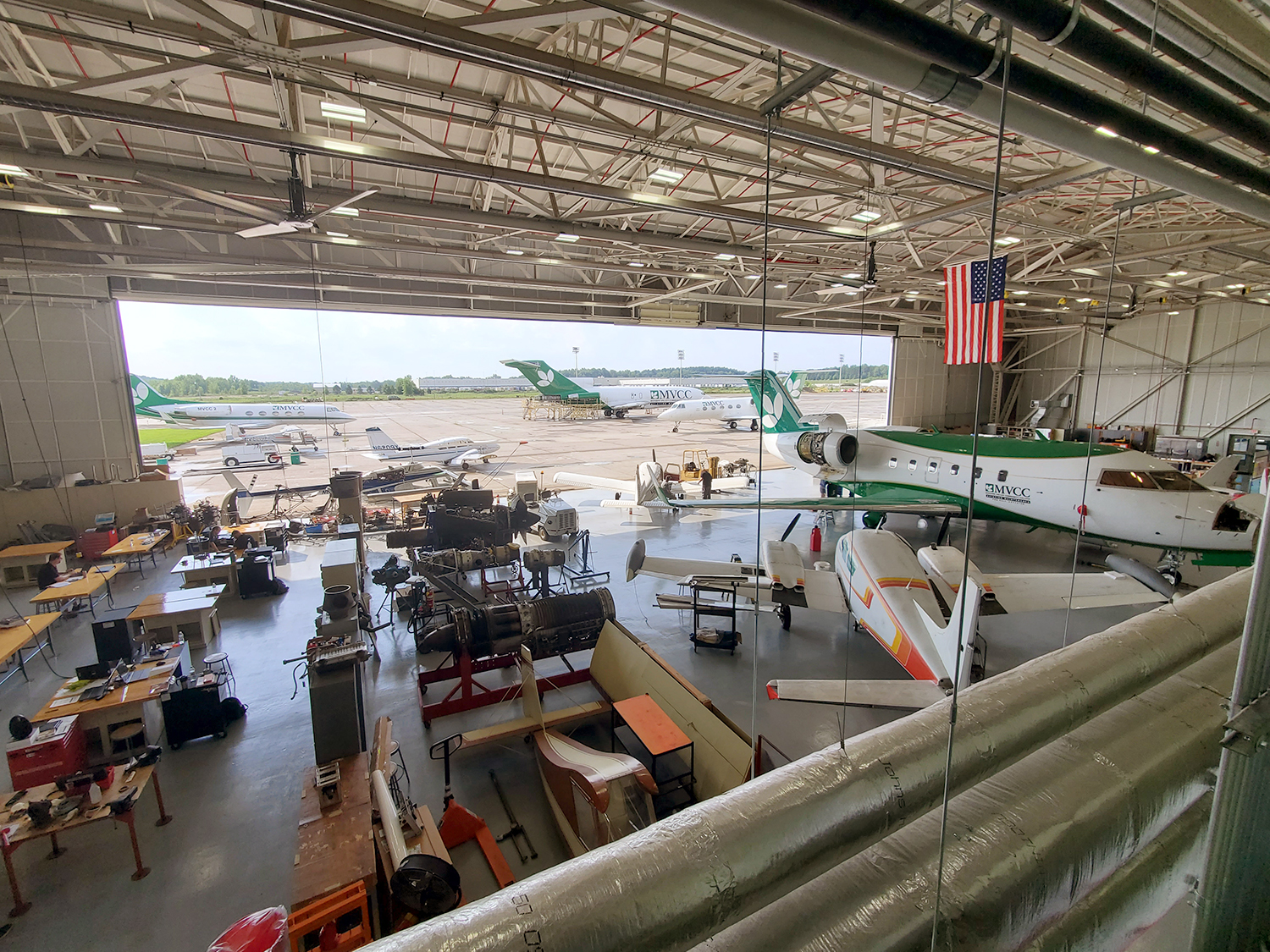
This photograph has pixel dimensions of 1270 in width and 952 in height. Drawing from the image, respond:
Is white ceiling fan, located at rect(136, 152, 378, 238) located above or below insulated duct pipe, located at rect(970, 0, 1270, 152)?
above

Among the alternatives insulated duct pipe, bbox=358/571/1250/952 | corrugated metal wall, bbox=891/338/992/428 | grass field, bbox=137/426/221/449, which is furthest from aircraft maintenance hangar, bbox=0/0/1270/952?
grass field, bbox=137/426/221/449

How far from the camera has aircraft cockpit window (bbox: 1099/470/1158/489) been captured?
28.1 ft

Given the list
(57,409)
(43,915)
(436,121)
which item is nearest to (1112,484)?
(436,121)

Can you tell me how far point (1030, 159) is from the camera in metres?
10.2

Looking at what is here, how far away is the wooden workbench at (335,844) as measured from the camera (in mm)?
3301

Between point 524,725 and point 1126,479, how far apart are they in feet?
32.4

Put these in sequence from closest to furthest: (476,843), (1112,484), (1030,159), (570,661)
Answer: (476,843) → (570,661) → (1112,484) → (1030,159)

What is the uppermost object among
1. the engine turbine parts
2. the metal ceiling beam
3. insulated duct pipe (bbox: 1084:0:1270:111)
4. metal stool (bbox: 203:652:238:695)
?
the metal ceiling beam

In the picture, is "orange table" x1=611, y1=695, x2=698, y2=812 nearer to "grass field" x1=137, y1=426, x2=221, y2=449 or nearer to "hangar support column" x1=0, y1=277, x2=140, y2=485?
"hangar support column" x1=0, y1=277, x2=140, y2=485

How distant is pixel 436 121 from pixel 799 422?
10654mm

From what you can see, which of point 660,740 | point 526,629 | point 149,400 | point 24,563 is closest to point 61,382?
point 24,563

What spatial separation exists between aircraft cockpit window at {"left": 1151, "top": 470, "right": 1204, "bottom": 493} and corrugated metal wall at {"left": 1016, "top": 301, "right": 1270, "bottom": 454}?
10.7 m

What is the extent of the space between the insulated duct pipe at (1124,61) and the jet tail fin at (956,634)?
3.00 metres

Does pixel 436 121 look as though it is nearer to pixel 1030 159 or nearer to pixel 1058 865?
pixel 1058 865
